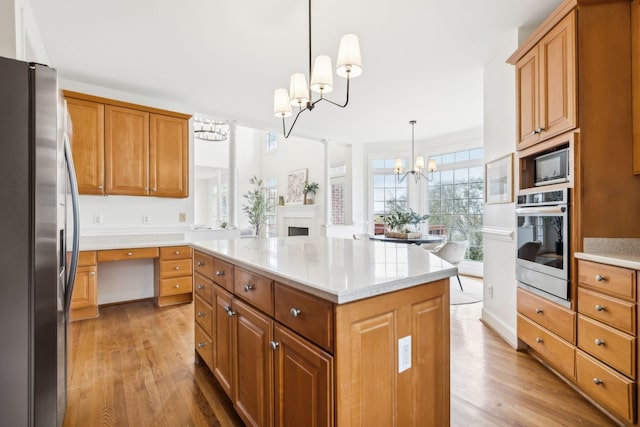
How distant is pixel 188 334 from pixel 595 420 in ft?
9.73

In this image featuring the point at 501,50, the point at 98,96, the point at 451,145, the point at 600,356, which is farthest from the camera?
the point at 451,145

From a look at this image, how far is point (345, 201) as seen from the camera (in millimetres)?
6551

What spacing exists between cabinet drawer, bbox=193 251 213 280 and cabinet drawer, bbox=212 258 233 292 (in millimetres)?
80

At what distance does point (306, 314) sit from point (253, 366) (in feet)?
1.81

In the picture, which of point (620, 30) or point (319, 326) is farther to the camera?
point (620, 30)

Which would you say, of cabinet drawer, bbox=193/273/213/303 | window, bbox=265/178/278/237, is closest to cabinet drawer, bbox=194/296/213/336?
cabinet drawer, bbox=193/273/213/303

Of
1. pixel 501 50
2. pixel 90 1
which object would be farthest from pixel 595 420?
pixel 90 1

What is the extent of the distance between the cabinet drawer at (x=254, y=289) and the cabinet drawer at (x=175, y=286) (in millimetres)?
2467

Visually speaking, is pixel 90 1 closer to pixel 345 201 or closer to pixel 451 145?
pixel 345 201

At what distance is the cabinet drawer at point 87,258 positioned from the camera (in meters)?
3.12

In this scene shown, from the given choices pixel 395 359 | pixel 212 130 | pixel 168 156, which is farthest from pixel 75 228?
pixel 212 130

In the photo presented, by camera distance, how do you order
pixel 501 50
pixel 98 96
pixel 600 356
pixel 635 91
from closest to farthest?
pixel 600 356, pixel 635 91, pixel 501 50, pixel 98 96

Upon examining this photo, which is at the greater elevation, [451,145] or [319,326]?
[451,145]

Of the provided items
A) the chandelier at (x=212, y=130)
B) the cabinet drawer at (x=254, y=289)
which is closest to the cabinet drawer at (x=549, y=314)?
the cabinet drawer at (x=254, y=289)
